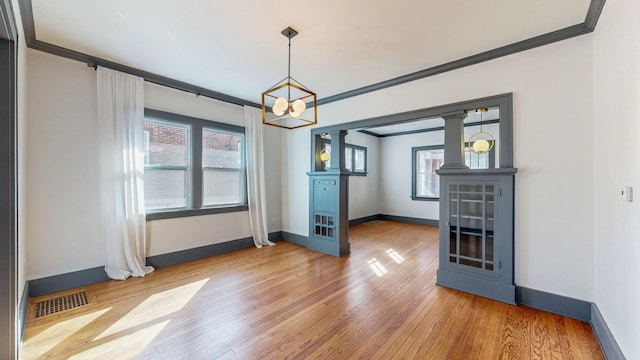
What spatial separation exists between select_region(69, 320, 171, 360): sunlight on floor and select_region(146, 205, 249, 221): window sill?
1.92 metres

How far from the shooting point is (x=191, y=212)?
4.26 meters

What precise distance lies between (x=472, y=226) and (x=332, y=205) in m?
2.19

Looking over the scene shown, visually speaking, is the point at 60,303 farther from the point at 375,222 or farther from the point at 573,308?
the point at 375,222

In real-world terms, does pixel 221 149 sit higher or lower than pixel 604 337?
higher

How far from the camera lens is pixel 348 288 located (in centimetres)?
322

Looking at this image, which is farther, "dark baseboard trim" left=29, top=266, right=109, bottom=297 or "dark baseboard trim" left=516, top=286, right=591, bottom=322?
"dark baseboard trim" left=29, top=266, right=109, bottom=297

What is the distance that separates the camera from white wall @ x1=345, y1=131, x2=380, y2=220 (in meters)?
7.37

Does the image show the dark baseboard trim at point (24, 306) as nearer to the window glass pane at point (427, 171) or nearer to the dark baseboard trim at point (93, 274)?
the dark baseboard trim at point (93, 274)

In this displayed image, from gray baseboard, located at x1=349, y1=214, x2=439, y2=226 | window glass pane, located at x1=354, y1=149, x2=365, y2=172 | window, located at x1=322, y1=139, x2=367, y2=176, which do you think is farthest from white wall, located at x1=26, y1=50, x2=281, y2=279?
window glass pane, located at x1=354, y1=149, x2=365, y2=172

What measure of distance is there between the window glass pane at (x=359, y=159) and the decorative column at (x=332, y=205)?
2.85 m

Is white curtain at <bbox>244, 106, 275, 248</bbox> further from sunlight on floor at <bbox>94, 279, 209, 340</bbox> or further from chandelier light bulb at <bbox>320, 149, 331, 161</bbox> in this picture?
sunlight on floor at <bbox>94, 279, 209, 340</bbox>

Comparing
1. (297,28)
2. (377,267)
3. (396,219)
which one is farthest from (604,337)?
(396,219)

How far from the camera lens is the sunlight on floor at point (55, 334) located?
202cm

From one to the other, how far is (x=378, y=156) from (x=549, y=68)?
571 cm
